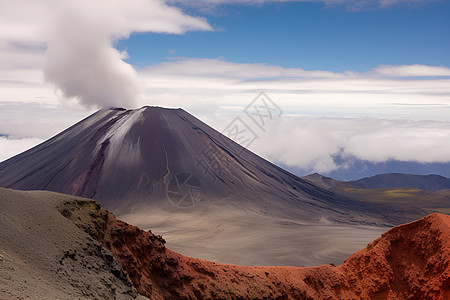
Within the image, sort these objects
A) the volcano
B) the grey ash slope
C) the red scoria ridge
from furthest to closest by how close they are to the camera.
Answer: the volcano < the red scoria ridge < the grey ash slope

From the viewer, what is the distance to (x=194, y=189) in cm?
7656

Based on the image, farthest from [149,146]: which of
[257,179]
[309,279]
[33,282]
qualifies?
[33,282]

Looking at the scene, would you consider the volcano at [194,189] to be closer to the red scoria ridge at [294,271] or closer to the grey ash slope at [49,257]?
the red scoria ridge at [294,271]

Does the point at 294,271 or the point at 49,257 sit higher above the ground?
the point at 49,257

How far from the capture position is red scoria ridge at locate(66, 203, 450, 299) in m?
17.7

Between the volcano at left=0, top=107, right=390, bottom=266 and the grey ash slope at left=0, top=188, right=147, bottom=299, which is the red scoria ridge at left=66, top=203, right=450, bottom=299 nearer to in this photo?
the grey ash slope at left=0, top=188, right=147, bottom=299

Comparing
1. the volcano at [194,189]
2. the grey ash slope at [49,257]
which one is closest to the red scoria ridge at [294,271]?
the grey ash slope at [49,257]

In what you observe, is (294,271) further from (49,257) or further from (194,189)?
(194,189)

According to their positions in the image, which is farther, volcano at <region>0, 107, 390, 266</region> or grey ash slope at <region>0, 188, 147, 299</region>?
volcano at <region>0, 107, 390, 266</region>

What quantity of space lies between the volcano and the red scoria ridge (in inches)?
→ 920

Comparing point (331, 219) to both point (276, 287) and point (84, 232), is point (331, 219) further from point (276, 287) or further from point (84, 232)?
point (84, 232)

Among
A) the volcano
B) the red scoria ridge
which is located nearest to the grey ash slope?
the red scoria ridge

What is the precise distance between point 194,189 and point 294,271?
55084mm

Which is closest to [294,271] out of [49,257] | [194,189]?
[49,257]
